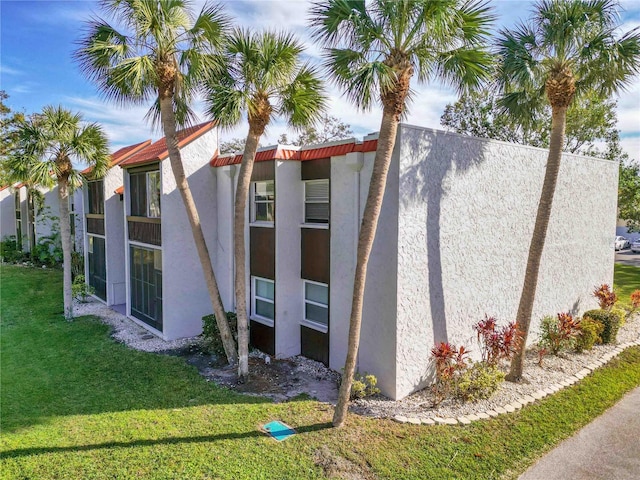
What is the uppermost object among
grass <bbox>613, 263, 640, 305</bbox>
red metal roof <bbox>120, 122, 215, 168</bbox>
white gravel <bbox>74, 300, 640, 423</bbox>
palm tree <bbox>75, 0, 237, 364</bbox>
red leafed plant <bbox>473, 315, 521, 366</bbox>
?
palm tree <bbox>75, 0, 237, 364</bbox>

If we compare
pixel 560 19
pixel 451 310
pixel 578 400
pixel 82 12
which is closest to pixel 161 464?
pixel 451 310

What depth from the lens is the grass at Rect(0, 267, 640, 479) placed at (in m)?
7.46

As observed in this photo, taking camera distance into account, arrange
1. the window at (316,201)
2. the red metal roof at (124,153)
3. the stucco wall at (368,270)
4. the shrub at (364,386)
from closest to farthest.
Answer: the shrub at (364,386) < the stucco wall at (368,270) < the window at (316,201) < the red metal roof at (124,153)

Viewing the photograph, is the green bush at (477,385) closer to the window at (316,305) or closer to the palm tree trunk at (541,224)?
the palm tree trunk at (541,224)

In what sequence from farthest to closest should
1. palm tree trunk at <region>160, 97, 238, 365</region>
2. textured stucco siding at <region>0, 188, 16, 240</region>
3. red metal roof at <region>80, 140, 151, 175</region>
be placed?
1. textured stucco siding at <region>0, 188, 16, 240</region>
2. red metal roof at <region>80, 140, 151, 175</region>
3. palm tree trunk at <region>160, 97, 238, 365</region>

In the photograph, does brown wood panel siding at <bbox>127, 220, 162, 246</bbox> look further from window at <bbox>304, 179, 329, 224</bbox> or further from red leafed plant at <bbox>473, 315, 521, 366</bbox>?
red leafed plant at <bbox>473, 315, 521, 366</bbox>

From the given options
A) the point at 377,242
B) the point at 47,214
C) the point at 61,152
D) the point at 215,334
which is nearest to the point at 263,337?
the point at 215,334

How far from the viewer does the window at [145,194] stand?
1567cm

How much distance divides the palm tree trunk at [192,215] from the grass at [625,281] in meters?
19.6

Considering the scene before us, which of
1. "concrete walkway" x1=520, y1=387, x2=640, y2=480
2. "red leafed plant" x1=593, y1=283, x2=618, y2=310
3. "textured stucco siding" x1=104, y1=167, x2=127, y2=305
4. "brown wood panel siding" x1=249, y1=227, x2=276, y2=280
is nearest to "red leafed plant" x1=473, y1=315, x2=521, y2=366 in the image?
"concrete walkway" x1=520, y1=387, x2=640, y2=480

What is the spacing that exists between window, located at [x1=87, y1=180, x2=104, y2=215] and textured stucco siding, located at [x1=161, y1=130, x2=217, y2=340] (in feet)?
25.8

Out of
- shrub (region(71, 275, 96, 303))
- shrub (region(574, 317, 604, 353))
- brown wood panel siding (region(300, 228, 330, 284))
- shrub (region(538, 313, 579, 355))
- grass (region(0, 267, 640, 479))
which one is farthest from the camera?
shrub (region(71, 275, 96, 303))

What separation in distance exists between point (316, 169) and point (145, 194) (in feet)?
25.7

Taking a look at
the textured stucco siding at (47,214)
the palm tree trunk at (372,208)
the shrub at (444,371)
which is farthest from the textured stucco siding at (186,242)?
the textured stucco siding at (47,214)
